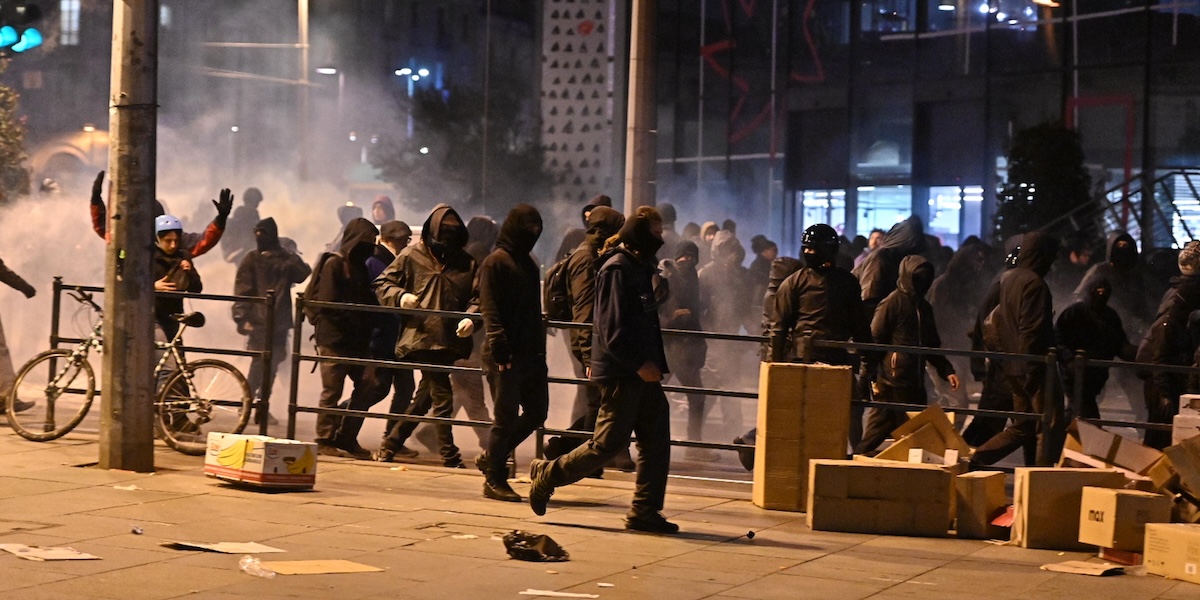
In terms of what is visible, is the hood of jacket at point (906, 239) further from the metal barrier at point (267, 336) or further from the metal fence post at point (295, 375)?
the metal barrier at point (267, 336)

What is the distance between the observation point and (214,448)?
9.69 m

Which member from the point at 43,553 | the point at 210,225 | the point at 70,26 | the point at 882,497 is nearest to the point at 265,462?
the point at 43,553

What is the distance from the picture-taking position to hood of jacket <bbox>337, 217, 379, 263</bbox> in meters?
11.6

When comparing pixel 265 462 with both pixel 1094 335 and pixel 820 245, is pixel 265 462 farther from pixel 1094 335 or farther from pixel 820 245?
pixel 1094 335

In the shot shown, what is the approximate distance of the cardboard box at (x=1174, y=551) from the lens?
24.3 feet

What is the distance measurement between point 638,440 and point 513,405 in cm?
97

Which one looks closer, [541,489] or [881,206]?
[541,489]

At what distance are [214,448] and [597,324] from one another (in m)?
2.75

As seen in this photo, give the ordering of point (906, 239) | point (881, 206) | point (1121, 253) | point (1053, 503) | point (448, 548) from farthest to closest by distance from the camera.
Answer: point (881, 206), point (906, 239), point (1121, 253), point (1053, 503), point (448, 548)

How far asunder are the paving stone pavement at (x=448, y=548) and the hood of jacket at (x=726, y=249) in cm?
588

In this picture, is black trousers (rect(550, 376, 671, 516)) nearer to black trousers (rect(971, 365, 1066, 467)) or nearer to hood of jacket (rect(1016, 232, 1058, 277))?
black trousers (rect(971, 365, 1066, 467))

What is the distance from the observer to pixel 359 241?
38.2ft

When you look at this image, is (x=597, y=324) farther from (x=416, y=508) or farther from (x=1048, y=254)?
(x=1048, y=254)

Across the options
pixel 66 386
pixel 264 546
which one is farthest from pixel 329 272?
pixel 264 546
